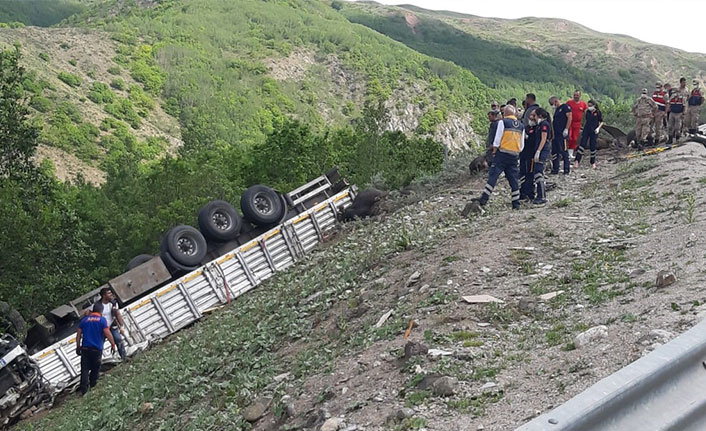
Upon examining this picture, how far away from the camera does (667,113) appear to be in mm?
15234

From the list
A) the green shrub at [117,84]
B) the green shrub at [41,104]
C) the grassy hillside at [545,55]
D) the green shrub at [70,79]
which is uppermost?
the green shrub at [70,79]

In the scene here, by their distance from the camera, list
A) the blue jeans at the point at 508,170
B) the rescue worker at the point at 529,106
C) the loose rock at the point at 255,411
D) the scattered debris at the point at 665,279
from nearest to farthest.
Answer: the loose rock at the point at 255,411 < the scattered debris at the point at 665,279 < the blue jeans at the point at 508,170 < the rescue worker at the point at 529,106

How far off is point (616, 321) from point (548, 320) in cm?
60

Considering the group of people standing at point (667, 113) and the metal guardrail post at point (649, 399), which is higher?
the metal guardrail post at point (649, 399)

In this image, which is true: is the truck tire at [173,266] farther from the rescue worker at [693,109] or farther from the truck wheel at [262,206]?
the rescue worker at [693,109]

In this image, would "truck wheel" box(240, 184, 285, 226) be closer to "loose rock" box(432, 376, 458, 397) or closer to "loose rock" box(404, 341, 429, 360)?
"loose rock" box(404, 341, 429, 360)

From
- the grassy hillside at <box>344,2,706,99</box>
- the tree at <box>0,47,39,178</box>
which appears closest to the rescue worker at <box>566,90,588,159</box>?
the tree at <box>0,47,39,178</box>

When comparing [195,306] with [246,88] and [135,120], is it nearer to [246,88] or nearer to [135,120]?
[135,120]

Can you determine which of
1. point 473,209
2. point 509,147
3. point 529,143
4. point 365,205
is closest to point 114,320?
point 473,209

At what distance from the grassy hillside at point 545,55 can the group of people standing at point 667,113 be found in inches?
4897

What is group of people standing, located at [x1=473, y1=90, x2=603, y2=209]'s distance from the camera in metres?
9.42

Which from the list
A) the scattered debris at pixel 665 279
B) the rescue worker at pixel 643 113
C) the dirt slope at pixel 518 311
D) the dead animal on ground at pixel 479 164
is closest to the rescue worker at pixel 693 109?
the rescue worker at pixel 643 113

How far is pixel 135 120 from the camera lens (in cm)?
7081

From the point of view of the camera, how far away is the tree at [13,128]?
17.3m
